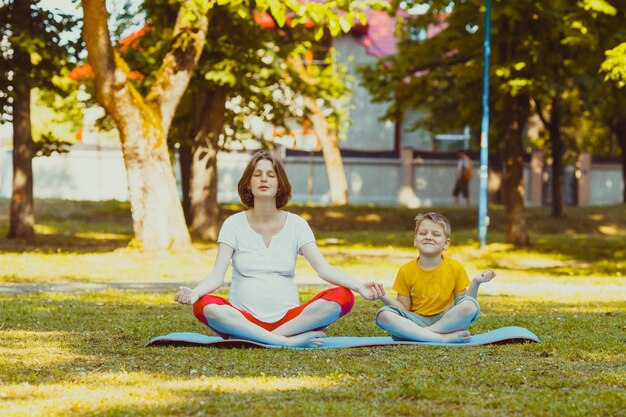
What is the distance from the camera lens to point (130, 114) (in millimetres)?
20703

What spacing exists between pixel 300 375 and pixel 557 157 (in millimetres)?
29062

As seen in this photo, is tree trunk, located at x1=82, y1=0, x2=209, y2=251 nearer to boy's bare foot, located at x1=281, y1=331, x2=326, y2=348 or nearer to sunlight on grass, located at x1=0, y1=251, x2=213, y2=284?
sunlight on grass, located at x1=0, y1=251, x2=213, y2=284

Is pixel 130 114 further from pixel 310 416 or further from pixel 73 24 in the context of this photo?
pixel 310 416

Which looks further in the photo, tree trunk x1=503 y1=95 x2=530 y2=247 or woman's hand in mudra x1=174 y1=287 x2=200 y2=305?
tree trunk x1=503 y1=95 x2=530 y2=247

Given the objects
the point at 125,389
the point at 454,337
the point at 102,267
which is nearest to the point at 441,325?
the point at 454,337

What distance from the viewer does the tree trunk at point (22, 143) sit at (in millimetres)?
23312

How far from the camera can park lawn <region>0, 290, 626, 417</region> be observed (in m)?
6.12

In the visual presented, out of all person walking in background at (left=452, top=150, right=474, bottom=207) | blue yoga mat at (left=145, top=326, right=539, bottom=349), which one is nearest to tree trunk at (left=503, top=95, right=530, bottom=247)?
person walking in background at (left=452, top=150, right=474, bottom=207)

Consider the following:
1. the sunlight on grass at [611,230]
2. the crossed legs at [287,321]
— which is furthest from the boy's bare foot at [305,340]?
the sunlight on grass at [611,230]

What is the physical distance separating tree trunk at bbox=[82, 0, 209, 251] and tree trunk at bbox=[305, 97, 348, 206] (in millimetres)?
17597

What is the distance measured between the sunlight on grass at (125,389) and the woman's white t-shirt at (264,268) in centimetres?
189

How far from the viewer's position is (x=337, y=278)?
8.88 m

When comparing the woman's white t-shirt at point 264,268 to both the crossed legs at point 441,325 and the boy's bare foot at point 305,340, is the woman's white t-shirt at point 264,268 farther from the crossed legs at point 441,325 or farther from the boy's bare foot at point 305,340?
the crossed legs at point 441,325

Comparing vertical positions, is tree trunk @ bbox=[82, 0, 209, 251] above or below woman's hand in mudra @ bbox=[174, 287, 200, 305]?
above
